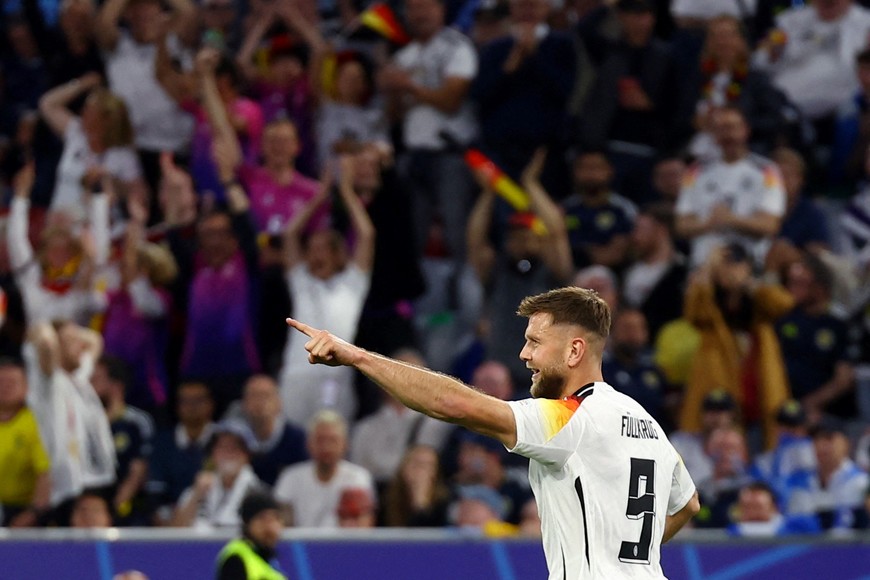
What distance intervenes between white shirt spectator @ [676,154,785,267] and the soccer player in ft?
22.8

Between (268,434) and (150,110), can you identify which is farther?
(150,110)

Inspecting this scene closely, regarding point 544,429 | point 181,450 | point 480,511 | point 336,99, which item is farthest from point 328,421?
point 544,429

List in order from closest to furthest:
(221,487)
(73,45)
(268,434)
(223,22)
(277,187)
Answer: (221,487), (268,434), (277,187), (73,45), (223,22)

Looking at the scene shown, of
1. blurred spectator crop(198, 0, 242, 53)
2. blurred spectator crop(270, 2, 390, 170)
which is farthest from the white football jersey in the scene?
blurred spectator crop(198, 0, 242, 53)

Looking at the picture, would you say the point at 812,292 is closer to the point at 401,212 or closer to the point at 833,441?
the point at 833,441

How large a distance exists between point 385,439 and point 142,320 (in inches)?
85.9

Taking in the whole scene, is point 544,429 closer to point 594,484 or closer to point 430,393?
point 594,484

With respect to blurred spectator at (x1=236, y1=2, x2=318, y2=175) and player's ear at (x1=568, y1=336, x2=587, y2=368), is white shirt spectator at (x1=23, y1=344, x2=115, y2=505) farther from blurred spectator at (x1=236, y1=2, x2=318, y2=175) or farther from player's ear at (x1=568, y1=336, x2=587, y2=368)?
player's ear at (x1=568, y1=336, x2=587, y2=368)

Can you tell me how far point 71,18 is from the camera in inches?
570

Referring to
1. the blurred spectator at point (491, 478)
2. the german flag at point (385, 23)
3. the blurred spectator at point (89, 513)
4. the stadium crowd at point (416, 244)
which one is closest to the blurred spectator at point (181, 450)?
the stadium crowd at point (416, 244)

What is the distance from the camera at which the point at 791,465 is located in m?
10.9

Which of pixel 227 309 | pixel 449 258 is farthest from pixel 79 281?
pixel 449 258

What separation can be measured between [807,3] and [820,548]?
5534 millimetres

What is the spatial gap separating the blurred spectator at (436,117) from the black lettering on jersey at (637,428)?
765cm
